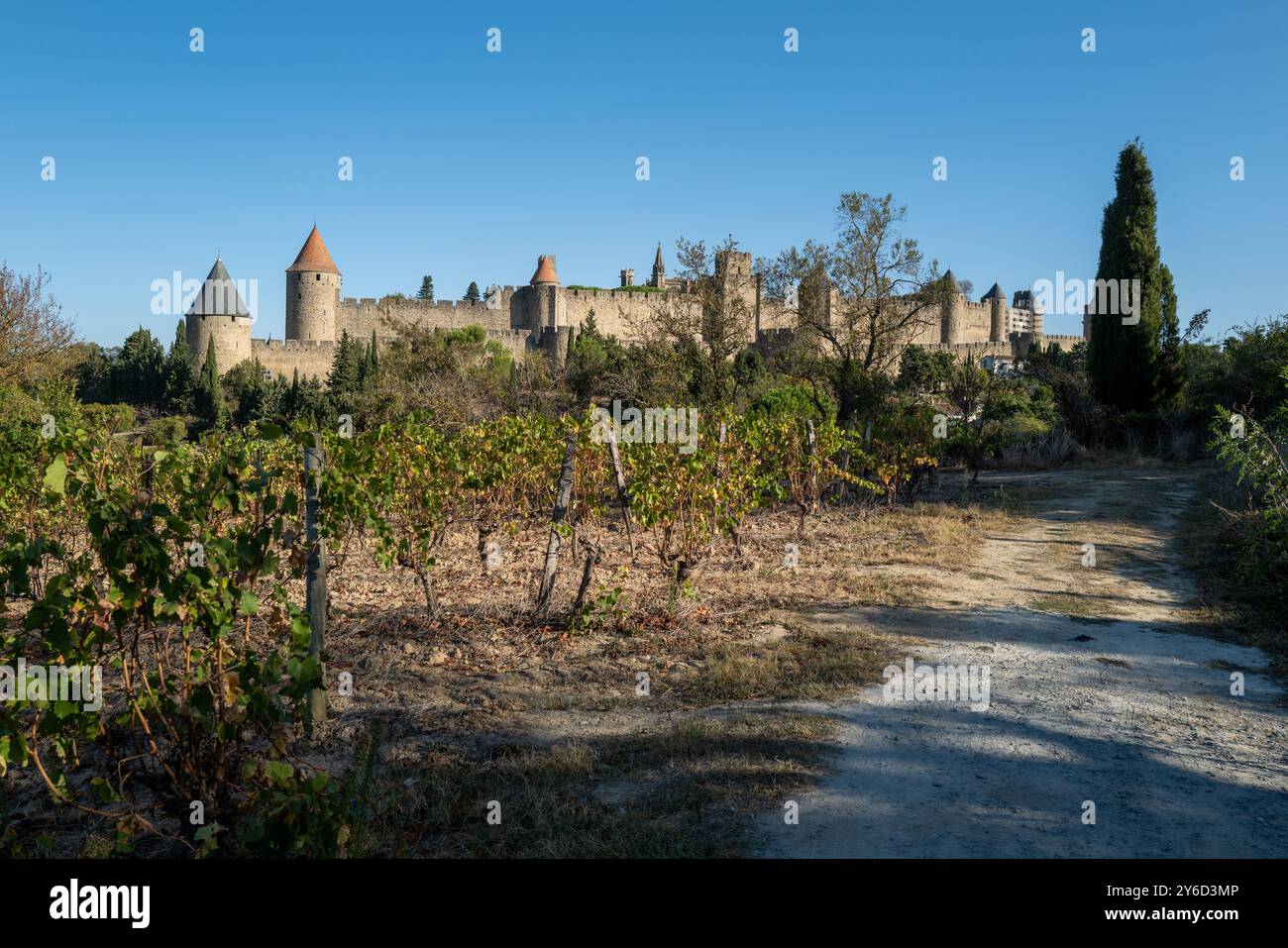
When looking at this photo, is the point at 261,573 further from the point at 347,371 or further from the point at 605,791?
the point at 347,371

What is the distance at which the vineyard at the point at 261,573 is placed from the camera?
2.92 meters

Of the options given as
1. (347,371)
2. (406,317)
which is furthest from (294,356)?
(347,371)

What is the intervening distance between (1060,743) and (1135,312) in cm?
1722

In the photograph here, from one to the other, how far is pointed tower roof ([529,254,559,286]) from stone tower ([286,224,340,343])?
10.6 metres

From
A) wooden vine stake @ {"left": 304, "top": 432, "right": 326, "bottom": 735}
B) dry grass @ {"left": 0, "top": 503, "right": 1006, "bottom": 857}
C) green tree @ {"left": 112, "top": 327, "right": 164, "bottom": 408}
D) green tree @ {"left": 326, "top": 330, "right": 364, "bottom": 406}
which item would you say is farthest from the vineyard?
green tree @ {"left": 112, "top": 327, "right": 164, "bottom": 408}

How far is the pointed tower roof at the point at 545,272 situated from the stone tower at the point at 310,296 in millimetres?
10638

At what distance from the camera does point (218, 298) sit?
41.5m

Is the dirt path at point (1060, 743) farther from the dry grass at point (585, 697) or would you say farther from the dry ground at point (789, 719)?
the dry grass at point (585, 697)

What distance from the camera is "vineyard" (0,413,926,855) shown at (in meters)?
2.92

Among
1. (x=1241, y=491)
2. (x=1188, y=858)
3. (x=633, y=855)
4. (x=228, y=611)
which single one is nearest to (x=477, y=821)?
(x=633, y=855)

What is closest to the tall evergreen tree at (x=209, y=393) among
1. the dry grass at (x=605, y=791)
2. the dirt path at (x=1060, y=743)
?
the dirt path at (x=1060, y=743)

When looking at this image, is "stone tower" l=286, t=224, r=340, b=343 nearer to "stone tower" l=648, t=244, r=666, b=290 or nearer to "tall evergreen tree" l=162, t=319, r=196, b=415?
"tall evergreen tree" l=162, t=319, r=196, b=415

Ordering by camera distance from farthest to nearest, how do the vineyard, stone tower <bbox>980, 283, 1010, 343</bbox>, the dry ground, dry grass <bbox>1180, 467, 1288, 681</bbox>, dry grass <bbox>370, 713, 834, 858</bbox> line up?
stone tower <bbox>980, 283, 1010, 343</bbox>
dry grass <bbox>1180, 467, 1288, 681</bbox>
the dry ground
dry grass <bbox>370, 713, 834, 858</bbox>
the vineyard

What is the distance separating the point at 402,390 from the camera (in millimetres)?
16734
